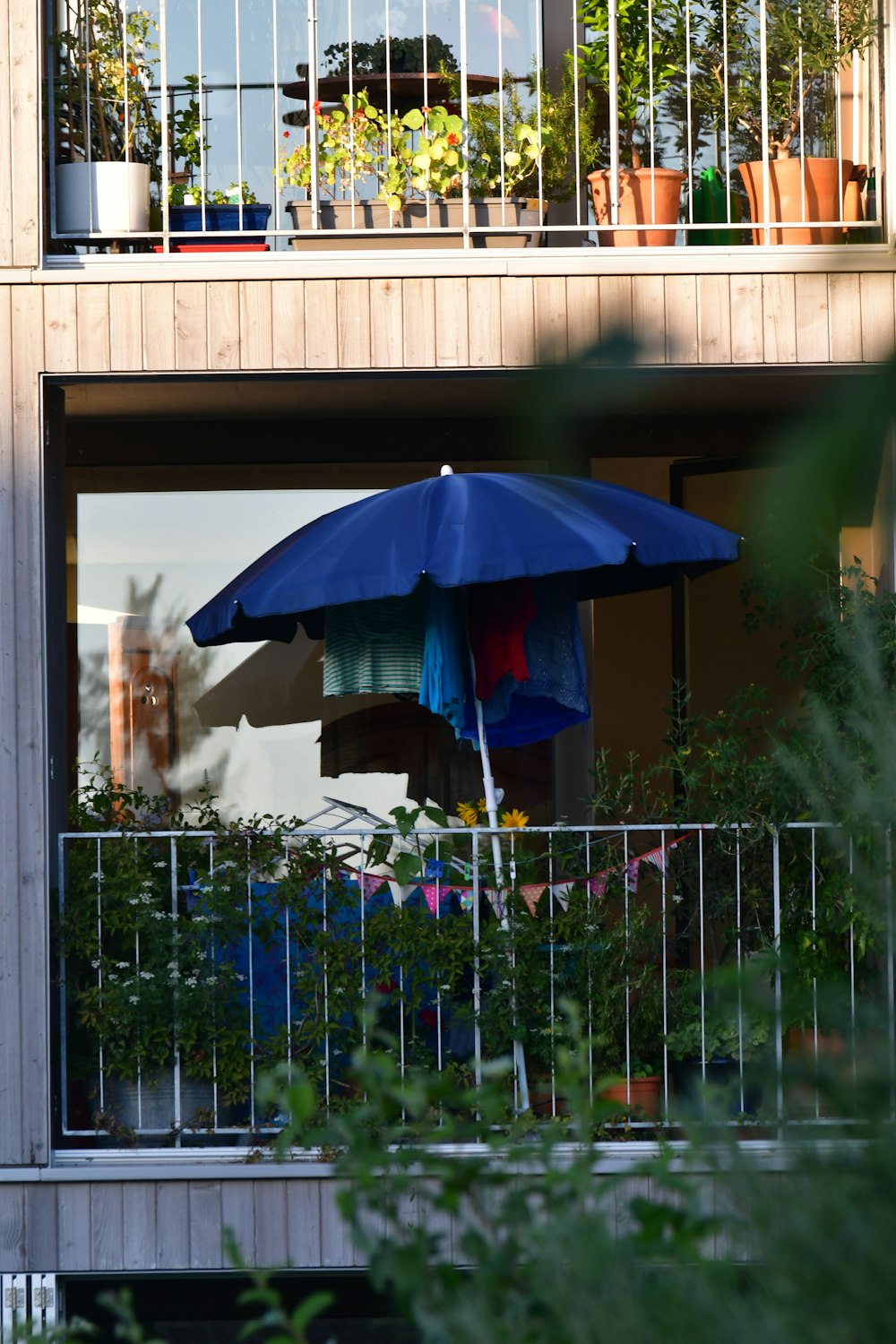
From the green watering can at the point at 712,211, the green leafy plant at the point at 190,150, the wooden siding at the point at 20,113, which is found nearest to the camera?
the wooden siding at the point at 20,113

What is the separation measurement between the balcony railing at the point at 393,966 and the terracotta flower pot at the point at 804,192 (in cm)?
213

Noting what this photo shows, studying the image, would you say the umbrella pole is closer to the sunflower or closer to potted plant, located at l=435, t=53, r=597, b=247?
the sunflower

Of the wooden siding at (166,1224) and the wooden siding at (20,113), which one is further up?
the wooden siding at (20,113)

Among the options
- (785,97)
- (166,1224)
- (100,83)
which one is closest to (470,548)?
(166,1224)

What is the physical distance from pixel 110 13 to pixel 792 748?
11.3ft

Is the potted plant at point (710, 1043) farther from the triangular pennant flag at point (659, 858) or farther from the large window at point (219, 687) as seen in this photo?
A: the large window at point (219, 687)

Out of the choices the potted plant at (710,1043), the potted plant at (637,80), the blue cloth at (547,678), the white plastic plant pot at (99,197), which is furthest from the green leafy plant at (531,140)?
the potted plant at (710,1043)

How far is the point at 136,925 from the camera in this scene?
15.3 ft

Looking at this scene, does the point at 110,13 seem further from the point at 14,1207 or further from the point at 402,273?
the point at 14,1207

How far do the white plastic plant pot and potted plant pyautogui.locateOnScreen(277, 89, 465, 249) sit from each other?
61 centimetres

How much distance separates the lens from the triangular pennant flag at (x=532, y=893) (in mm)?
4840

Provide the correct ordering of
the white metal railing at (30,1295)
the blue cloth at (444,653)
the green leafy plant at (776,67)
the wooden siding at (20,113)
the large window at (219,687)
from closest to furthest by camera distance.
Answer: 1. the white metal railing at (30,1295)
2. the wooden siding at (20,113)
3. the blue cloth at (444,653)
4. the green leafy plant at (776,67)
5. the large window at (219,687)

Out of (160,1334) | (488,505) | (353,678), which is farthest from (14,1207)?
(488,505)

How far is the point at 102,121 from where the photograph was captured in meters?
5.21
